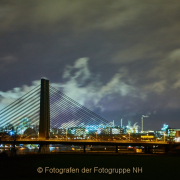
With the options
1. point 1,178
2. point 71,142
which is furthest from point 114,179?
point 71,142

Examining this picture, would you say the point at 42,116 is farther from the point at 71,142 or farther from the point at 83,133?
the point at 83,133

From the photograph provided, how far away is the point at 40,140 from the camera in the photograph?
54.2 meters

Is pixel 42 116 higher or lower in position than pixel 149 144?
higher

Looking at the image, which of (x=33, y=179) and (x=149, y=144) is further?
(x=149, y=144)

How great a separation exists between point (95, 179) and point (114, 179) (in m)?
1.71

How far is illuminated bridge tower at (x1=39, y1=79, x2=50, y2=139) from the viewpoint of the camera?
54.0 metres

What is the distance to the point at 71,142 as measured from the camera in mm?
59562

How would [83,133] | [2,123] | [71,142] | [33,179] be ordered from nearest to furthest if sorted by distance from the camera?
1. [33,179]
2. [2,123]
3. [71,142]
4. [83,133]

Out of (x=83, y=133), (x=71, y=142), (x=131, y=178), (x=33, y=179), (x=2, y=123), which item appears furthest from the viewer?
(x=83, y=133)

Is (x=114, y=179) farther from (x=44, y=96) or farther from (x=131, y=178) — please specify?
(x=44, y=96)

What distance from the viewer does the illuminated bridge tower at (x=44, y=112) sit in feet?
177

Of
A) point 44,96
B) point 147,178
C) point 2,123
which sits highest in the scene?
point 44,96

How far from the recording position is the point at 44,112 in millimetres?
54188

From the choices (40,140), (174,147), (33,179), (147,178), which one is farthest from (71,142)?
(33,179)
